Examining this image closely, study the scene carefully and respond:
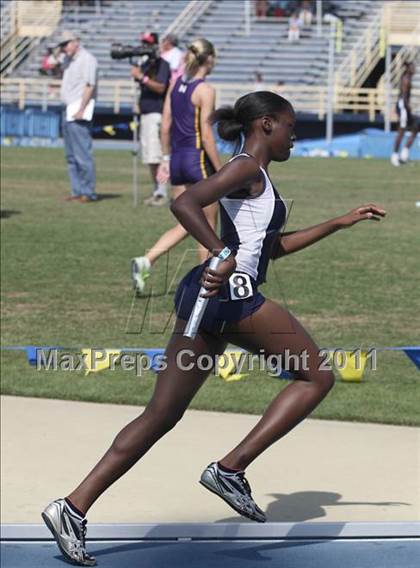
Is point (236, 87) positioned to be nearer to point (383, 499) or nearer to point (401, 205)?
point (401, 205)

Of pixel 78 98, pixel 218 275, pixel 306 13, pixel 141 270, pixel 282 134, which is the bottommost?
pixel 306 13

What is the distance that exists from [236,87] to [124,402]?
30.6m

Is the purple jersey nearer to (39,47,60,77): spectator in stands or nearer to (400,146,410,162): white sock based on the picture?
(400,146,410,162): white sock

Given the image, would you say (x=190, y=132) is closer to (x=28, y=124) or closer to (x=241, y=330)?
(x=241, y=330)

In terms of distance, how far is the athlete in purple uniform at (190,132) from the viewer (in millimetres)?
10289

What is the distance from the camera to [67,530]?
463 centimetres

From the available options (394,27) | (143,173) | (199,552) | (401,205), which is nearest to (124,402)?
(199,552)

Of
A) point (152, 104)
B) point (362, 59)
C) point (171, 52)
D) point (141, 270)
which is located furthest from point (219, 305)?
point (362, 59)

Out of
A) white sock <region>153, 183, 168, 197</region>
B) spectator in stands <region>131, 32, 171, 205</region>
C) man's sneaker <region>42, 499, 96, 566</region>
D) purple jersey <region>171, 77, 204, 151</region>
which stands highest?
man's sneaker <region>42, 499, 96, 566</region>

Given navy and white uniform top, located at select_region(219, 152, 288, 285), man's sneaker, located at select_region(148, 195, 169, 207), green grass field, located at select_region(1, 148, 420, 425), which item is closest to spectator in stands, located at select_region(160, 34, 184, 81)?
man's sneaker, located at select_region(148, 195, 169, 207)

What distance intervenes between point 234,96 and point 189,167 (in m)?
28.6

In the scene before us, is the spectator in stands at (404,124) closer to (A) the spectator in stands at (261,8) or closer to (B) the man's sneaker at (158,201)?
(B) the man's sneaker at (158,201)

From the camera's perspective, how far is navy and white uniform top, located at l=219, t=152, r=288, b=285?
4535mm

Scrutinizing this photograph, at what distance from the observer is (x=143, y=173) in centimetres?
2533
